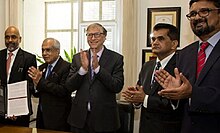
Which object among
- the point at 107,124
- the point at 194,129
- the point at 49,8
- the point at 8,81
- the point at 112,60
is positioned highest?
the point at 49,8

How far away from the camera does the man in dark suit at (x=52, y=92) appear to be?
300cm

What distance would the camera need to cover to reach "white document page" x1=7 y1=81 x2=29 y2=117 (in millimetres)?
2615

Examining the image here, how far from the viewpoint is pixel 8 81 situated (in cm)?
316

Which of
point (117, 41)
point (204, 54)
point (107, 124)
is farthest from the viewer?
point (117, 41)

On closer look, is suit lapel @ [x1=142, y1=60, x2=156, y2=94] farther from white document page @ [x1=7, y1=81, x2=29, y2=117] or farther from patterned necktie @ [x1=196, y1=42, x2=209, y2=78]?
white document page @ [x1=7, y1=81, x2=29, y2=117]

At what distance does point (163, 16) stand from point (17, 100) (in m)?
2.18

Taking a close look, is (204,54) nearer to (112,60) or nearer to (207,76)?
(207,76)

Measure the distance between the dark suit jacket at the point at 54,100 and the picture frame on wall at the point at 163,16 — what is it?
54.4 inches

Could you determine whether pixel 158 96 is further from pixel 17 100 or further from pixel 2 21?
pixel 2 21

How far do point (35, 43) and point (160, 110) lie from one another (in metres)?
3.68

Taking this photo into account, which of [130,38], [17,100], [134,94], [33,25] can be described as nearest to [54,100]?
[17,100]

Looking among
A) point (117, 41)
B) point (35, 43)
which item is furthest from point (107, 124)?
point (35, 43)

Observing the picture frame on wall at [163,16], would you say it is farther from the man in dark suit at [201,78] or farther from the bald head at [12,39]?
the man in dark suit at [201,78]

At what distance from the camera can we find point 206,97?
1694 millimetres
